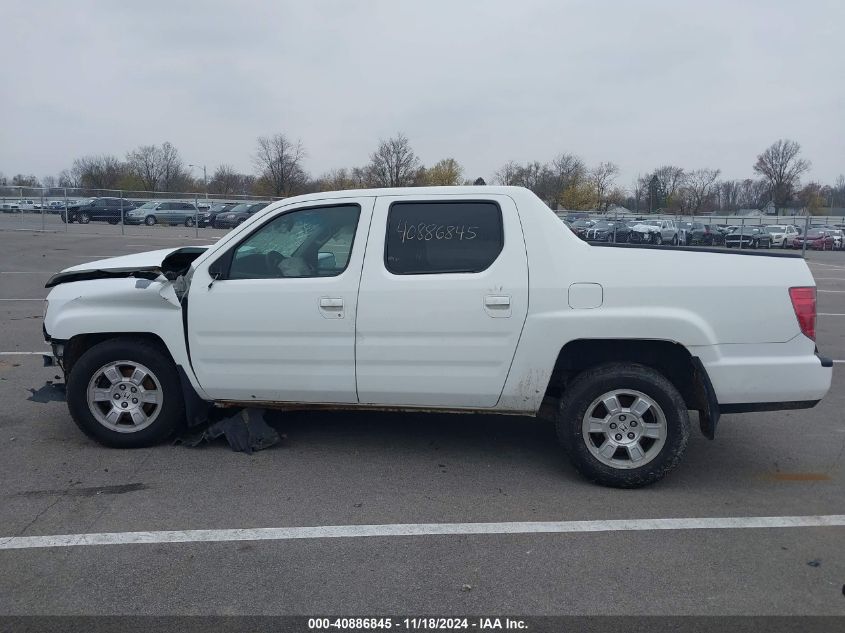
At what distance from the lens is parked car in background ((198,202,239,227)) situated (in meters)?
36.6

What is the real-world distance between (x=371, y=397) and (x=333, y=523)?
1.00 m

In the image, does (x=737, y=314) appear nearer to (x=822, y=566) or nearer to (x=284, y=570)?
(x=822, y=566)

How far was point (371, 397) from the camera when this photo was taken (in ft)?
16.0

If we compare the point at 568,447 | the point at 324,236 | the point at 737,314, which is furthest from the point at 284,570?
the point at 737,314

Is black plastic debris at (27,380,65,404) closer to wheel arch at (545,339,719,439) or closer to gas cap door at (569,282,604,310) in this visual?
wheel arch at (545,339,719,439)

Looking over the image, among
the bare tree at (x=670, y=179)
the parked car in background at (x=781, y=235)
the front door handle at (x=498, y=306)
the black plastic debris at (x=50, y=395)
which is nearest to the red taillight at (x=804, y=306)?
the front door handle at (x=498, y=306)

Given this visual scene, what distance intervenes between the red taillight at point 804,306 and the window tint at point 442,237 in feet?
6.03

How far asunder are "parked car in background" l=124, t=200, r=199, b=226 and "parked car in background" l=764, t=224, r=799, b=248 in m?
31.8

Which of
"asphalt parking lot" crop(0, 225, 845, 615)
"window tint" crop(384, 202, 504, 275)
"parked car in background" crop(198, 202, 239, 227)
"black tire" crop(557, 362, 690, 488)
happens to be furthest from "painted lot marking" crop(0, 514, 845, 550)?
"parked car in background" crop(198, 202, 239, 227)

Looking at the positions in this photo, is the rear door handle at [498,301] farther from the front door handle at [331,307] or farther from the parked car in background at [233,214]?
the parked car in background at [233,214]

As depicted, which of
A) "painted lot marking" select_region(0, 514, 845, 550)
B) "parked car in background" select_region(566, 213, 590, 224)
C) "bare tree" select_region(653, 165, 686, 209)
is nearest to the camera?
"painted lot marking" select_region(0, 514, 845, 550)

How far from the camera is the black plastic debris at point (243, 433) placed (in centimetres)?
530

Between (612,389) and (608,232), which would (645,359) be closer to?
(612,389)

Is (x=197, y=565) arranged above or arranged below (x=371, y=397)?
below
